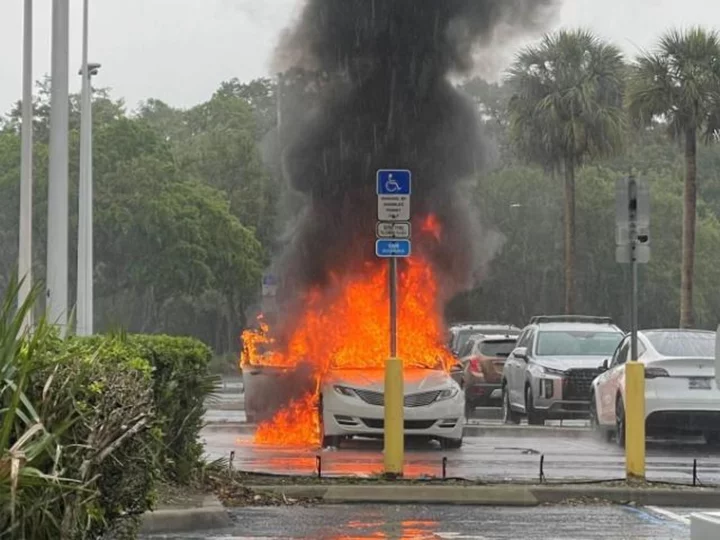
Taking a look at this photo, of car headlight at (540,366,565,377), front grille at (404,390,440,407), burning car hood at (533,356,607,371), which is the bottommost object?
front grille at (404,390,440,407)

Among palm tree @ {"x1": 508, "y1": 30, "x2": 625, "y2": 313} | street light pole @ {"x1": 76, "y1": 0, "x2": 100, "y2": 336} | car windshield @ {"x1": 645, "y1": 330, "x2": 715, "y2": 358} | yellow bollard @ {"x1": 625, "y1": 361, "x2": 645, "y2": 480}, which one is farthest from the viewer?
palm tree @ {"x1": 508, "y1": 30, "x2": 625, "y2": 313}

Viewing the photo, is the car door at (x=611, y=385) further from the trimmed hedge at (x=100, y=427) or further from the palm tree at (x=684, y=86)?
the palm tree at (x=684, y=86)

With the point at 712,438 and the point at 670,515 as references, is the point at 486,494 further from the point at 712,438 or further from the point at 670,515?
the point at 712,438

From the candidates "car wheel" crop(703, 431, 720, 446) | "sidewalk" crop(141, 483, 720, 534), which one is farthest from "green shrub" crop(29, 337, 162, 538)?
"car wheel" crop(703, 431, 720, 446)

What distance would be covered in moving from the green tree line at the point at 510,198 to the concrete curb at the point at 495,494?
14.3 m

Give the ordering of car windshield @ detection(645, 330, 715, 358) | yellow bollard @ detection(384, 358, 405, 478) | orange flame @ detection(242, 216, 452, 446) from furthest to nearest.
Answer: car windshield @ detection(645, 330, 715, 358), orange flame @ detection(242, 216, 452, 446), yellow bollard @ detection(384, 358, 405, 478)

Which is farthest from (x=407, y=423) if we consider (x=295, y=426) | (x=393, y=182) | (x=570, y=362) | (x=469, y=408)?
(x=469, y=408)

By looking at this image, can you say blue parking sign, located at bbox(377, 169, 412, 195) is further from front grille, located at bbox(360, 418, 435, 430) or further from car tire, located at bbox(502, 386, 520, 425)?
car tire, located at bbox(502, 386, 520, 425)

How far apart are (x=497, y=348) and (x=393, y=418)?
15.2 metres

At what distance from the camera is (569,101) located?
4369cm

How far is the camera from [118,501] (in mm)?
6703

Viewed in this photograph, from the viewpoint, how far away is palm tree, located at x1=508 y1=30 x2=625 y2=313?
43688 millimetres

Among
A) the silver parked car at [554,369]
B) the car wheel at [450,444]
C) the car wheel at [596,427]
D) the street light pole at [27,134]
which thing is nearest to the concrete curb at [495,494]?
the car wheel at [450,444]

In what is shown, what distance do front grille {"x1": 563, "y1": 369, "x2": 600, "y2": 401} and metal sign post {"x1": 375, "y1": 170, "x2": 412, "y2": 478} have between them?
10007mm
